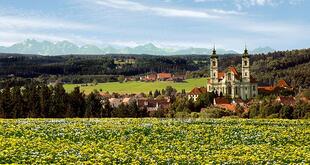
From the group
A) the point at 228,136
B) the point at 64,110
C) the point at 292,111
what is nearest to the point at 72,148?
the point at 228,136

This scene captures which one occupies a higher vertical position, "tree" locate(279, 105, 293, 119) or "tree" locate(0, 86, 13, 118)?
"tree" locate(0, 86, 13, 118)

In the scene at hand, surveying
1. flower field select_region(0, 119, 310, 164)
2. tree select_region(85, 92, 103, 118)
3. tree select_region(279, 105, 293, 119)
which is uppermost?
flower field select_region(0, 119, 310, 164)

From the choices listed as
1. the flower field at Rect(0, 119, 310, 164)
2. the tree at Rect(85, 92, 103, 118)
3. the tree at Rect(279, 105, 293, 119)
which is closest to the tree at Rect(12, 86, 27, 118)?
the tree at Rect(85, 92, 103, 118)

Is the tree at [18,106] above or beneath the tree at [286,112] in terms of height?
above

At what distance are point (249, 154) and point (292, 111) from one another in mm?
99195

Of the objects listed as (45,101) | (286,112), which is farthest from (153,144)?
(286,112)

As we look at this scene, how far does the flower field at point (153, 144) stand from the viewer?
844 inches

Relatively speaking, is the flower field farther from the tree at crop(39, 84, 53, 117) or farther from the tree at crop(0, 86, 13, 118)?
the tree at crop(0, 86, 13, 118)

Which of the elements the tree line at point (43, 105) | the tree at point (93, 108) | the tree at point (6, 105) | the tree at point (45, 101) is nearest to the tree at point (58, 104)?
the tree line at point (43, 105)

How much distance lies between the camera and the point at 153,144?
2789 cm

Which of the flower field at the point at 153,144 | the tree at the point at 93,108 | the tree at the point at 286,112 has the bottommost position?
the tree at the point at 286,112

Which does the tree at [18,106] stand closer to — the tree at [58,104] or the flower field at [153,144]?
the tree at [58,104]

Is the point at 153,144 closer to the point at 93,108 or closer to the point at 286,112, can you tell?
the point at 93,108

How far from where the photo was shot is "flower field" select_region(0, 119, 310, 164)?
70.3ft
